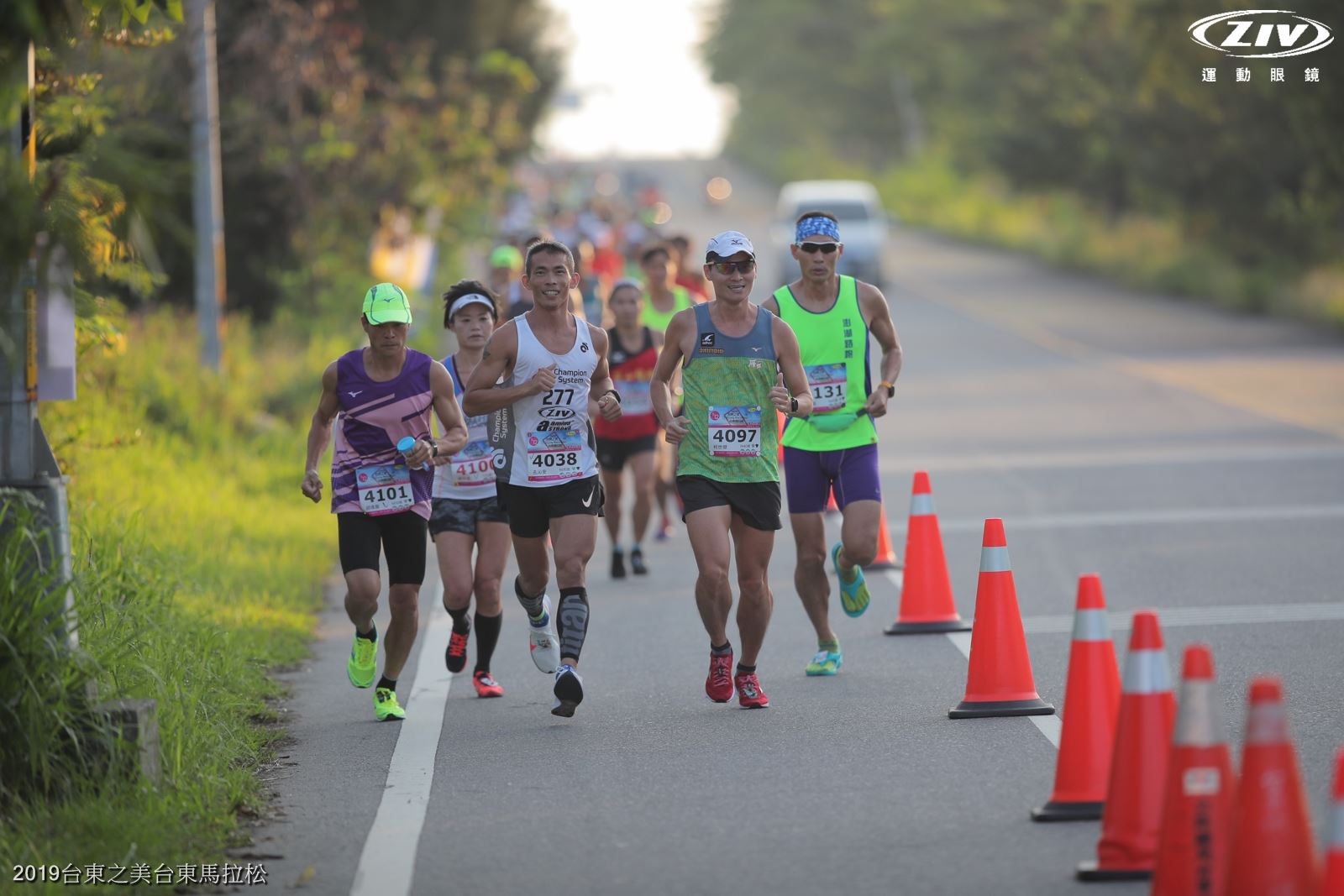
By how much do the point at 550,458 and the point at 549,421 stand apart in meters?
0.16

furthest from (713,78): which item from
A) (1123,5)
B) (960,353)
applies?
(960,353)

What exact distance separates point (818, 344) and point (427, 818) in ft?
11.5

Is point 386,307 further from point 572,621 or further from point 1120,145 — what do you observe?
point 1120,145

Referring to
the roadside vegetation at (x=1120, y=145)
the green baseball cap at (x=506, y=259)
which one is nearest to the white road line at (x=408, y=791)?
the green baseball cap at (x=506, y=259)

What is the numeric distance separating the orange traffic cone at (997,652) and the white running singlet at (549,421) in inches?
70.0

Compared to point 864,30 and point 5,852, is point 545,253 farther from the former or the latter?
point 864,30

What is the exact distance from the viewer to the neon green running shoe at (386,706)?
29.1 ft

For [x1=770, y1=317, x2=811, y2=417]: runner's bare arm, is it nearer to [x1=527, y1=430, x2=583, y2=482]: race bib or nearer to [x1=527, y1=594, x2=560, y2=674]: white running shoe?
[x1=527, y1=430, x2=583, y2=482]: race bib

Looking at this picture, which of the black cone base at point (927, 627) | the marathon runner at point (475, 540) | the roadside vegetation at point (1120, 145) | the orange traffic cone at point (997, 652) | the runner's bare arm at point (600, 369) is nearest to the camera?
the orange traffic cone at point (997, 652)

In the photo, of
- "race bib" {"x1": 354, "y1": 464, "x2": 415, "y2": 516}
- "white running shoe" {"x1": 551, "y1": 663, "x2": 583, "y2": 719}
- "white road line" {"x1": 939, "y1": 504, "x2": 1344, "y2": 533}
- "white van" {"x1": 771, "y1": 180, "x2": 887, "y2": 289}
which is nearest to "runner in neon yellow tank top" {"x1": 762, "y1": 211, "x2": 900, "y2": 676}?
"white running shoe" {"x1": 551, "y1": 663, "x2": 583, "y2": 719}

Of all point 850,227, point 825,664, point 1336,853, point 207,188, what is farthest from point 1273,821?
point 850,227

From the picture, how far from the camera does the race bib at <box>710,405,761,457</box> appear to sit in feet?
28.3

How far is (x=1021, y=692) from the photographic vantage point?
8320mm

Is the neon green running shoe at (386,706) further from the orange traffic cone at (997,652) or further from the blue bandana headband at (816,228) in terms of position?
the blue bandana headband at (816,228)
